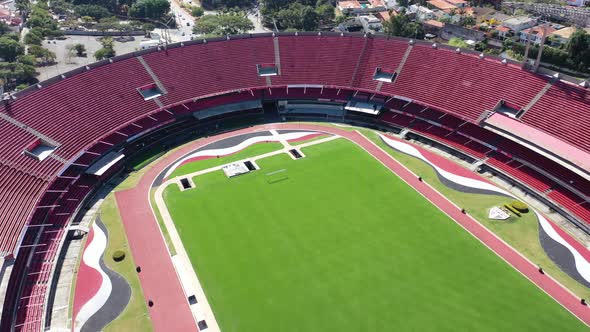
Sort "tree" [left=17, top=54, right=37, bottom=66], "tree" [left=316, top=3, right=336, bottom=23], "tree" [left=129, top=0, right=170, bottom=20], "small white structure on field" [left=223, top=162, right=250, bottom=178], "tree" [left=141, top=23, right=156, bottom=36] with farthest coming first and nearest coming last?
"tree" [left=129, top=0, right=170, bottom=20] < "tree" [left=316, top=3, right=336, bottom=23] < "tree" [left=141, top=23, right=156, bottom=36] < "tree" [left=17, top=54, right=37, bottom=66] < "small white structure on field" [left=223, top=162, right=250, bottom=178]

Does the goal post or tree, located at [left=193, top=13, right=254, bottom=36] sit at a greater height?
tree, located at [left=193, top=13, right=254, bottom=36]

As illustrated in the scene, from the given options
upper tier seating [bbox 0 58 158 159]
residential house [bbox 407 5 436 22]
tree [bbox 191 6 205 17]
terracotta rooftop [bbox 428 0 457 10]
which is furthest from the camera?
tree [bbox 191 6 205 17]

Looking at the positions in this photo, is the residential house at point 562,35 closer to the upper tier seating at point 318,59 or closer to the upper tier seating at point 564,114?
the upper tier seating at point 564,114

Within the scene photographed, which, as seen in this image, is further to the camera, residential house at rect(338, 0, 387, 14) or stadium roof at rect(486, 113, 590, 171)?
residential house at rect(338, 0, 387, 14)

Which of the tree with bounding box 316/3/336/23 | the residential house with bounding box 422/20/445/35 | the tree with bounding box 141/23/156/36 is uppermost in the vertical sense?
the tree with bounding box 141/23/156/36

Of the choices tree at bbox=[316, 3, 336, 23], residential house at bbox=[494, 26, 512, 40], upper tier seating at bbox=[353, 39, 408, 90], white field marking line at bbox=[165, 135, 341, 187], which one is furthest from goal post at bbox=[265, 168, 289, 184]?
tree at bbox=[316, 3, 336, 23]

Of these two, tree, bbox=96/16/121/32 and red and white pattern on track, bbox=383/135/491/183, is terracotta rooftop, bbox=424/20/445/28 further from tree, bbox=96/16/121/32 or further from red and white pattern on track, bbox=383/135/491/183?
tree, bbox=96/16/121/32
